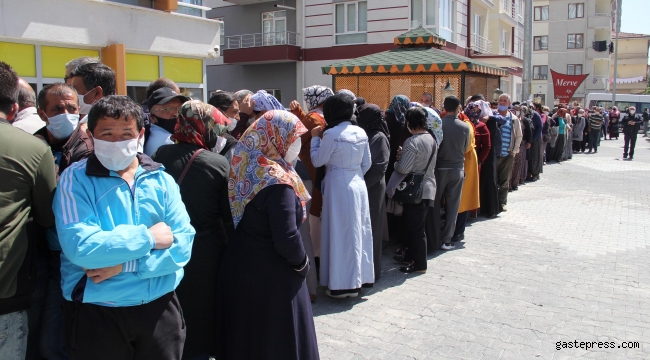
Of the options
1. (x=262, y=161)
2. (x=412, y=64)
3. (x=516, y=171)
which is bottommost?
(x=516, y=171)

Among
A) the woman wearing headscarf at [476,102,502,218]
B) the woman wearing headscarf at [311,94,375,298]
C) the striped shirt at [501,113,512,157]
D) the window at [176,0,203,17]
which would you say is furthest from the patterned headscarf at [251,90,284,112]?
the window at [176,0,203,17]

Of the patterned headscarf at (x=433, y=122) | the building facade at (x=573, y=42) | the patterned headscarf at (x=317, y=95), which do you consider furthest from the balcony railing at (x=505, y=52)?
the patterned headscarf at (x=317, y=95)

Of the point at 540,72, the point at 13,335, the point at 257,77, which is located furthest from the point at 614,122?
the point at 13,335

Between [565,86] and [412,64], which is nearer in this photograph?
[412,64]

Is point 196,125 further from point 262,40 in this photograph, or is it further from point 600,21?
point 600,21

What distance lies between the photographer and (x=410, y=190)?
5.81 meters

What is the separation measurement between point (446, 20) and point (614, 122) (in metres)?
14.3

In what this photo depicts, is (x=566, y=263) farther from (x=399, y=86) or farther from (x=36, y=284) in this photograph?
(x=36, y=284)

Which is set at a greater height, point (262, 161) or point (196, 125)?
point (196, 125)

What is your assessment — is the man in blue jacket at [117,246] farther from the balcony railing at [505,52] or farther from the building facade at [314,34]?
the balcony railing at [505,52]

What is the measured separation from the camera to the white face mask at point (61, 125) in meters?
3.15

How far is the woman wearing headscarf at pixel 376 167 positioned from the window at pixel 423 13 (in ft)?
53.2

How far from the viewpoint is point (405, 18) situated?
20672mm

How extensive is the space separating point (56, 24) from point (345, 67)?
19.1 ft
